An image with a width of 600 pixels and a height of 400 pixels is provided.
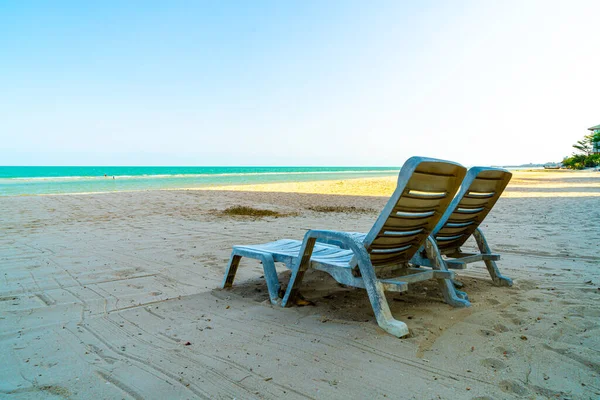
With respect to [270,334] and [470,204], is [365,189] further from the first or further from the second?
[270,334]

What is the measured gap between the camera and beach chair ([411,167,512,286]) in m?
3.44

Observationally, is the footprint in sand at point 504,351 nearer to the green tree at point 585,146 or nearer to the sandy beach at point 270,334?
the sandy beach at point 270,334

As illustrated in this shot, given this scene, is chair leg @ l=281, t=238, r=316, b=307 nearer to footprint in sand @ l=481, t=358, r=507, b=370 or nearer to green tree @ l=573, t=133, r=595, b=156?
footprint in sand @ l=481, t=358, r=507, b=370

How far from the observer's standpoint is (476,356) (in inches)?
92.1

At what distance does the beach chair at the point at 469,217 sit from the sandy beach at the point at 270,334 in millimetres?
311

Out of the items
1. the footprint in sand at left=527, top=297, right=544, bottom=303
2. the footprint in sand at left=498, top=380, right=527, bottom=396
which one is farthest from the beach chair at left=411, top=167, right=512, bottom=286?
the footprint in sand at left=498, top=380, right=527, bottom=396

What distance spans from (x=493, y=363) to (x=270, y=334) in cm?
142

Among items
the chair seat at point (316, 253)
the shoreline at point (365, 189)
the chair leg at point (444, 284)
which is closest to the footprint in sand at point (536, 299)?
the chair leg at point (444, 284)

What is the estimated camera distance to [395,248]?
306cm

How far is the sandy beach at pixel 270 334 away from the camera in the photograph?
206 cm

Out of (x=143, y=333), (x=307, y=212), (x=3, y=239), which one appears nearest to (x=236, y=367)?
(x=143, y=333)

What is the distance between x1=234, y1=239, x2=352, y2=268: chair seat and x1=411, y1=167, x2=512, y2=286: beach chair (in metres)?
0.69

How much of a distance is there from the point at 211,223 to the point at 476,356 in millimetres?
6865

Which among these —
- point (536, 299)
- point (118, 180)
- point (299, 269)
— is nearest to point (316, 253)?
point (299, 269)
